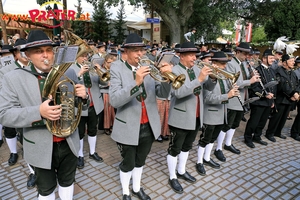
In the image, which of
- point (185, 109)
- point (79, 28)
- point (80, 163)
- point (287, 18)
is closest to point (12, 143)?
point (80, 163)

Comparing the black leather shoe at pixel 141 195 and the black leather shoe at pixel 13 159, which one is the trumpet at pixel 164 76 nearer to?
the black leather shoe at pixel 141 195

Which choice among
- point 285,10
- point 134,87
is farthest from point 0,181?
point 285,10

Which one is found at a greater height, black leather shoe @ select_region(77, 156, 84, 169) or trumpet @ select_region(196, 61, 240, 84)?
trumpet @ select_region(196, 61, 240, 84)

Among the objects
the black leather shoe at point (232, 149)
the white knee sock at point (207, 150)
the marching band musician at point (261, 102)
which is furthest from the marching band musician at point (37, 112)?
the marching band musician at point (261, 102)

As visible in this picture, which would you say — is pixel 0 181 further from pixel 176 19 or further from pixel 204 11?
pixel 204 11

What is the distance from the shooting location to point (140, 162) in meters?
3.67

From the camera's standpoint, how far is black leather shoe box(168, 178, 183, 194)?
412 centimetres

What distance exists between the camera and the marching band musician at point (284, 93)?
21.5ft

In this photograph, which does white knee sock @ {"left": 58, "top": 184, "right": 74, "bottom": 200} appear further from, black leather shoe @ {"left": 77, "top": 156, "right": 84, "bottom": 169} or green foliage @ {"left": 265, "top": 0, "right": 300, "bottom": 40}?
green foliage @ {"left": 265, "top": 0, "right": 300, "bottom": 40}

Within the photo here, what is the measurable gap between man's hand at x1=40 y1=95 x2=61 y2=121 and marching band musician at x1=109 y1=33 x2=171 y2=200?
897mm

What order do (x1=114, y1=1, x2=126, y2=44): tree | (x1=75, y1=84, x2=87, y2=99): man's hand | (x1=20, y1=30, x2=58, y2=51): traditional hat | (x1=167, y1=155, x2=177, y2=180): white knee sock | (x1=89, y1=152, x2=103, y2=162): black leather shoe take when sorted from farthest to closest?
(x1=114, y1=1, x2=126, y2=44): tree
(x1=89, y1=152, x2=103, y2=162): black leather shoe
(x1=167, y1=155, x2=177, y2=180): white knee sock
(x1=75, y1=84, x2=87, y2=99): man's hand
(x1=20, y1=30, x2=58, y2=51): traditional hat

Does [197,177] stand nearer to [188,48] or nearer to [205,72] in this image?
[205,72]

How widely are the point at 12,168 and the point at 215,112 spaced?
4.38 metres

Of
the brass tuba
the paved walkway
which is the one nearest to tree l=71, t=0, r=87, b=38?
the paved walkway
